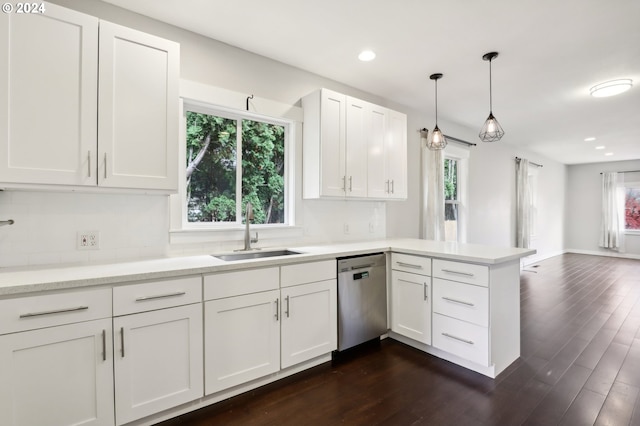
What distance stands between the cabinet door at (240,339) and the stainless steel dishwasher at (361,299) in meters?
0.62

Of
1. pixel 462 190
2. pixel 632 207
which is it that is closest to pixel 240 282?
pixel 462 190

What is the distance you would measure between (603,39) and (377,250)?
2513mm

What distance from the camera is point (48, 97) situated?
1647 mm

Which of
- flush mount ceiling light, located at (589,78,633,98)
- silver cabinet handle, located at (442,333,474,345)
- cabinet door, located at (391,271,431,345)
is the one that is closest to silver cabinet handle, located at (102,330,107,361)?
cabinet door, located at (391,271,431,345)

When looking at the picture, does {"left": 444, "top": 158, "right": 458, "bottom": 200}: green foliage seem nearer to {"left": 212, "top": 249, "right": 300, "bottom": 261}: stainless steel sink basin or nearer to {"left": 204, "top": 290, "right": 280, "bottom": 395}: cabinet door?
{"left": 212, "top": 249, "right": 300, "bottom": 261}: stainless steel sink basin

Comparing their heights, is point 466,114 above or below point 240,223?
above

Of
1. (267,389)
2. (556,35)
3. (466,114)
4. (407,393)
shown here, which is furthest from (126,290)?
(466,114)

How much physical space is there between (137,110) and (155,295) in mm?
1135

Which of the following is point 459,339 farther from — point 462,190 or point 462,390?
point 462,190

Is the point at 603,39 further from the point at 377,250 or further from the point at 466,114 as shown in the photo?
the point at 377,250

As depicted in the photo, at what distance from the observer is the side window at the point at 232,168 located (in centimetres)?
257

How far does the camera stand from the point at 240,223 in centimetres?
278

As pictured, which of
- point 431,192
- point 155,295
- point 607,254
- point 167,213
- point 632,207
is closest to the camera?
point 155,295

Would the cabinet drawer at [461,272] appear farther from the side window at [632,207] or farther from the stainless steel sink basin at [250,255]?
the side window at [632,207]
